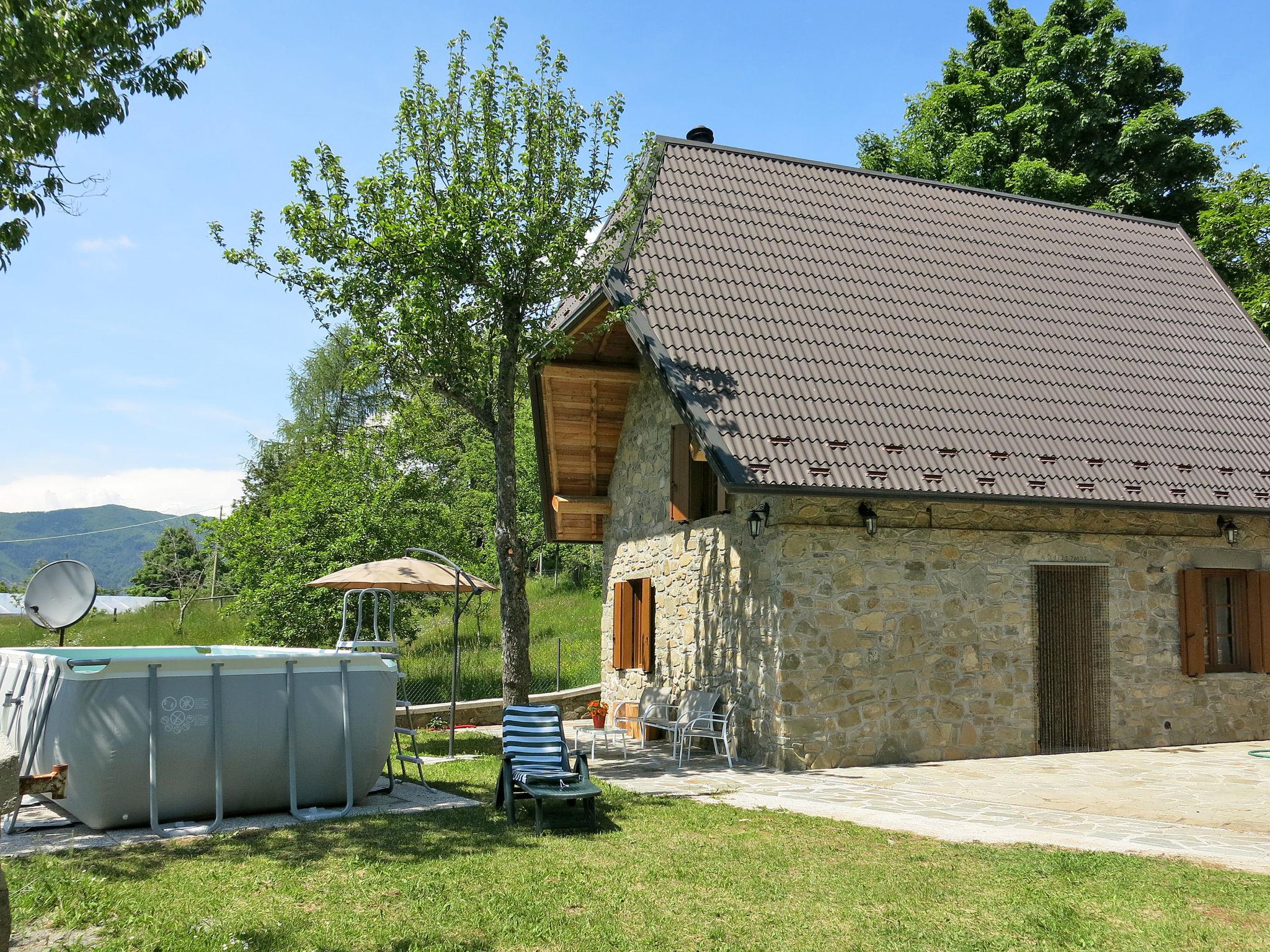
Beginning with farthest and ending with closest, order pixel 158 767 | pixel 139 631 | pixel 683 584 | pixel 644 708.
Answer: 1. pixel 139 631
2. pixel 644 708
3. pixel 683 584
4. pixel 158 767

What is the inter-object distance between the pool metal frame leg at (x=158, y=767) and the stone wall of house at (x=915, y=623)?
5.10m

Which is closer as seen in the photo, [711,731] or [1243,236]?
[711,731]

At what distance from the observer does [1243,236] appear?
19.2m

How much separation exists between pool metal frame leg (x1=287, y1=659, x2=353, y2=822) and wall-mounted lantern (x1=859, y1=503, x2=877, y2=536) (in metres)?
5.25

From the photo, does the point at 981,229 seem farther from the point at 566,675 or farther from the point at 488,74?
the point at 566,675

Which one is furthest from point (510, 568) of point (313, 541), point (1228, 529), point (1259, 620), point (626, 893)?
point (1259, 620)

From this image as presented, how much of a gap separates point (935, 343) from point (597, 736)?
6355 millimetres

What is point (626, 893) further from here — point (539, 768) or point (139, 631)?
point (139, 631)

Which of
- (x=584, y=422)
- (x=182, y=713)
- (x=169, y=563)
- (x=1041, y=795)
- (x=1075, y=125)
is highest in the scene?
(x=1075, y=125)

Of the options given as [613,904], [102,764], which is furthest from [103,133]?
[613,904]

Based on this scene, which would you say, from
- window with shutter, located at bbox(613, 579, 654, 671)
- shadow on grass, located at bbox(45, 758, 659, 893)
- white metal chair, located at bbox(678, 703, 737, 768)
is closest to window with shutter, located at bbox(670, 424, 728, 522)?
window with shutter, located at bbox(613, 579, 654, 671)

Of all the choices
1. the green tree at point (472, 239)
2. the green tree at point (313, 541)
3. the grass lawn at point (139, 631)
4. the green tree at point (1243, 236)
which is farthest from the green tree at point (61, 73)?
the green tree at point (1243, 236)

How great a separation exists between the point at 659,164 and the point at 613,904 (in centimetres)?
993

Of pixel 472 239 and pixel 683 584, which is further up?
pixel 472 239
